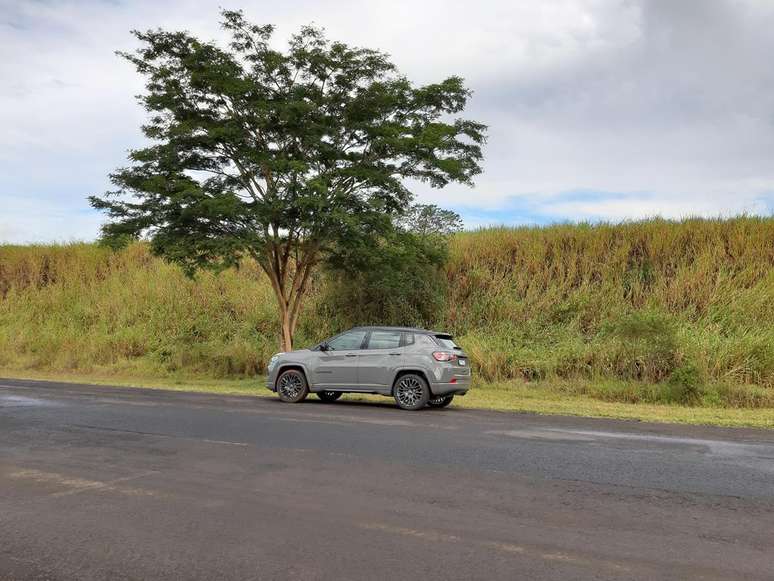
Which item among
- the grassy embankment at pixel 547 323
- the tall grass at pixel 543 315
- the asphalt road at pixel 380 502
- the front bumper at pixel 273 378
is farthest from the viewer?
the tall grass at pixel 543 315

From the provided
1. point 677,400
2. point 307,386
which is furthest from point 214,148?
point 677,400

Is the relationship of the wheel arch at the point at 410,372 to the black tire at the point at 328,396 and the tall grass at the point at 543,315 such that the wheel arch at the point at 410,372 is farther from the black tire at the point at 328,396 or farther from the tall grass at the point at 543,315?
the tall grass at the point at 543,315

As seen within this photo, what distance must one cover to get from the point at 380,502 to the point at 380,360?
8.31m

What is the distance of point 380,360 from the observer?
14594mm

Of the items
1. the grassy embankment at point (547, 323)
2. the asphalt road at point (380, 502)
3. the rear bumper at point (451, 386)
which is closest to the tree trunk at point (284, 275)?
the grassy embankment at point (547, 323)

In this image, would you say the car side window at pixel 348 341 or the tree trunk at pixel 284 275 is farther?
the tree trunk at pixel 284 275

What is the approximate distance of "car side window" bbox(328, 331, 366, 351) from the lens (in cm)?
1517

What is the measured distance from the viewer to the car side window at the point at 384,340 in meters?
14.7

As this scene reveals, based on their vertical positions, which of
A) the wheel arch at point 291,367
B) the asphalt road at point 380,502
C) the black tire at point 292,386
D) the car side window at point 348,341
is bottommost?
the asphalt road at point 380,502

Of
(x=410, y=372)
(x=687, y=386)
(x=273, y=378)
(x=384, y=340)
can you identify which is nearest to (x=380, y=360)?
(x=384, y=340)

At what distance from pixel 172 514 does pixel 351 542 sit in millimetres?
1802

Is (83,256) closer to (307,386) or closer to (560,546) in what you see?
(307,386)

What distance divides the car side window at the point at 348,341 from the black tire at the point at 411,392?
4.54 feet

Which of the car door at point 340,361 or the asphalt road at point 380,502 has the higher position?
the car door at point 340,361
